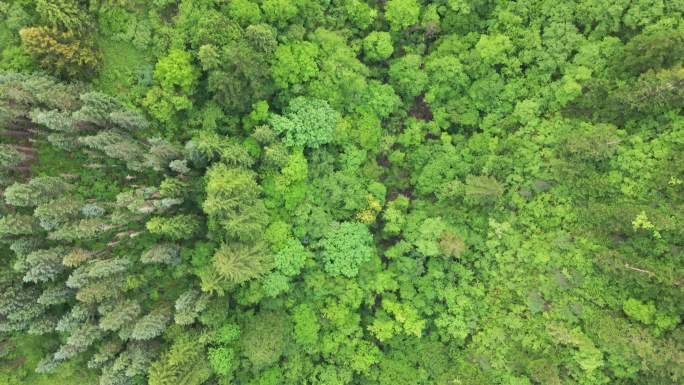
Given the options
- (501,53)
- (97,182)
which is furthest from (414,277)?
(97,182)

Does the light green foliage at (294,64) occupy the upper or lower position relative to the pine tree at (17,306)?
upper

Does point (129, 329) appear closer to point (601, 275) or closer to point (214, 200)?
point (214, 200)

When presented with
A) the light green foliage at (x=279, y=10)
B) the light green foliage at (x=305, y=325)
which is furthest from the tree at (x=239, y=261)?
the light green foliage at (x=279, y=10)

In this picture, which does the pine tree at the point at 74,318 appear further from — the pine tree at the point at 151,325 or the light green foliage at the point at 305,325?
the light green foliage at the point at 305,325

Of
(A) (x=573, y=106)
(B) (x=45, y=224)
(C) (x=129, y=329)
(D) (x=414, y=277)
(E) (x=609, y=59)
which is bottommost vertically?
(C) (x=129, y=329)

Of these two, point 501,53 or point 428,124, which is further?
point 428,124

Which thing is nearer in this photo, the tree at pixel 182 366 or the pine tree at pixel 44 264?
the pine tree at pixel 44 264

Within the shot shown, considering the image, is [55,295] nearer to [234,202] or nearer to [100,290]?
[100,290]

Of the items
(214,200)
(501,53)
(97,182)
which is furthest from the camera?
(501,53)
